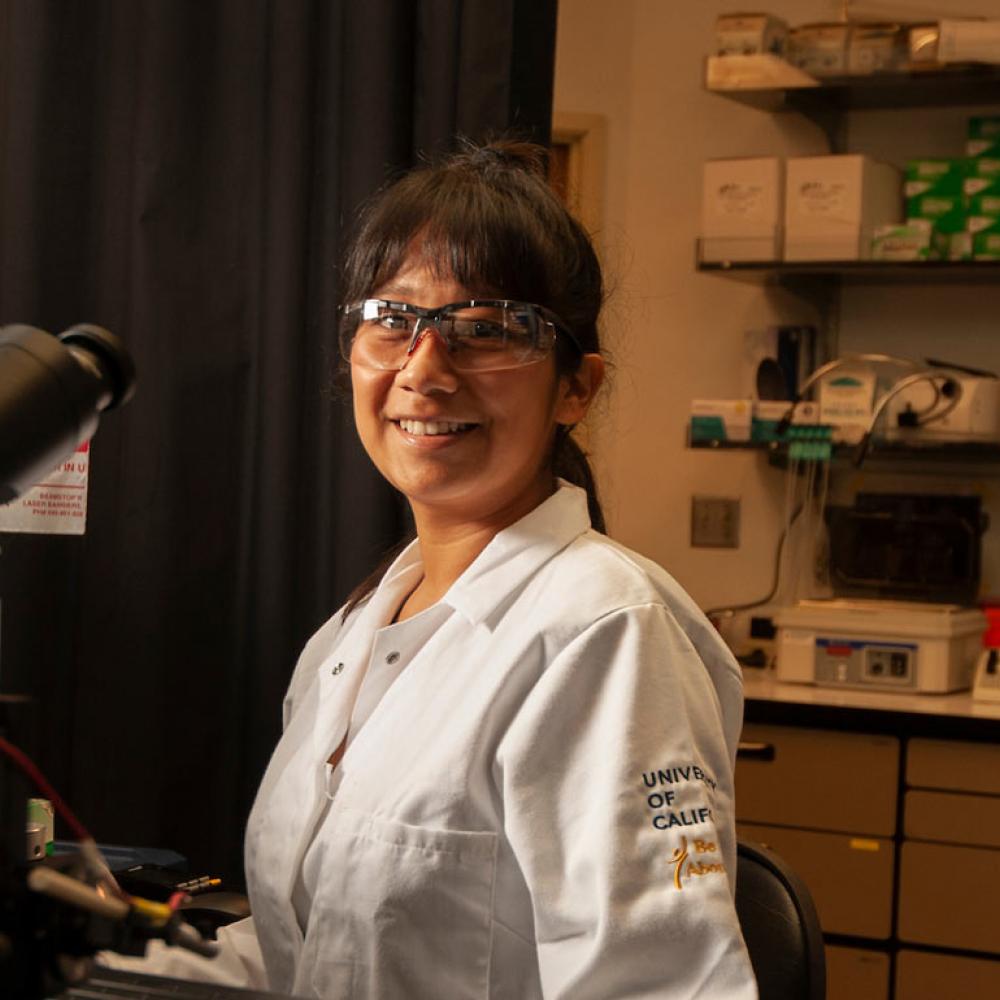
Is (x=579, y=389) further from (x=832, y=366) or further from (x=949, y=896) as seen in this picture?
(x=832, y=366)

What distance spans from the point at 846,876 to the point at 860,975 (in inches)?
8.1

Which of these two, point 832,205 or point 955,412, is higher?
point 832,205

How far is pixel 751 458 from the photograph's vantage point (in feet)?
12.9

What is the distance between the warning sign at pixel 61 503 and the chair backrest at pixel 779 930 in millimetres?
1003

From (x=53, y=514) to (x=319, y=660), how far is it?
596 millimetres

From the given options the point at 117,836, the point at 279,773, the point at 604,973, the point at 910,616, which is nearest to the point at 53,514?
the point at 117,836

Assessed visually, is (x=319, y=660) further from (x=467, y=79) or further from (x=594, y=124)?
(x=594, y=124)

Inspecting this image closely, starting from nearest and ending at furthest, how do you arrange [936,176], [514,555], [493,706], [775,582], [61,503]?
[493,706] < [514,555] < [61,503] < [936,176] < [775,582]

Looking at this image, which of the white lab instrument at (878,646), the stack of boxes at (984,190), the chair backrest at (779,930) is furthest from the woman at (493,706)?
the stack of boxes at (984,190)

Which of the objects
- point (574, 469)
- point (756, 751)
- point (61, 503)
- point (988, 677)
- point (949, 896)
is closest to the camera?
point (574, 469)

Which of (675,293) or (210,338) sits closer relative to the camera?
(210,338)

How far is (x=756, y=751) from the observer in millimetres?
3213

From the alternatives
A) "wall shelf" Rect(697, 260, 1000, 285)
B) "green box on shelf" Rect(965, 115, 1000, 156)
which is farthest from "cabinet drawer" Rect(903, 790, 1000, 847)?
"green box on shelf" Rect(965, 115, 1000, 156)

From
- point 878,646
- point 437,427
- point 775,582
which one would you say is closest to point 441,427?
point 437,427
